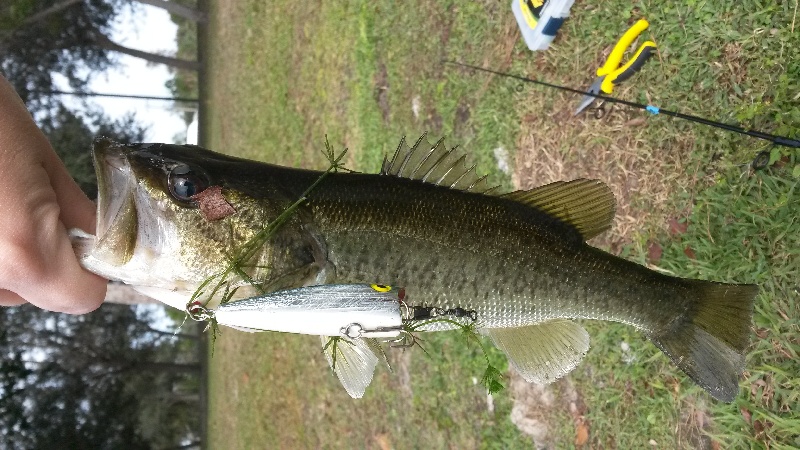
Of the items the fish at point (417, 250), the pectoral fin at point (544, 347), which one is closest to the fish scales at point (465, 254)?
the fish at point (417, 250)

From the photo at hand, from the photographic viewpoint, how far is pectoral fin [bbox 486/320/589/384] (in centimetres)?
240

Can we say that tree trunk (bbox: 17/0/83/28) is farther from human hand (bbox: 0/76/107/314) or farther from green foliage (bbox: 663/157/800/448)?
green foliage (bbox: 663/157/800/448)

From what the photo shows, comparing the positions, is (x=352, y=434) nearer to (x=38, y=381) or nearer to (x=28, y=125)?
(x=28, y=125)

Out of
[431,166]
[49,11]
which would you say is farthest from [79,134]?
[431,166]

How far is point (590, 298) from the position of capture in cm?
228

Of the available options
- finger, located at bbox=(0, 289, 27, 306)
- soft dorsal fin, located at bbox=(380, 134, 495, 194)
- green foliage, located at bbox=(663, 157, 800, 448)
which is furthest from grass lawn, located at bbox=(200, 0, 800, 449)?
finger, located at bbox=(0, 289, 27, 306)

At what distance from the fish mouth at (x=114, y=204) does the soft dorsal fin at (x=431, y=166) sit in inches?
35.8

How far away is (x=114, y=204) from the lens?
1.87m

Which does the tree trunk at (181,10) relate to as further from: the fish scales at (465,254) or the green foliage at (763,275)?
the green foliage at (763,275)

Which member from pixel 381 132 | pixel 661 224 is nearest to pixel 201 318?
pixel 661 224

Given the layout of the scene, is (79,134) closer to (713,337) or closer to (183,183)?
(183,183)

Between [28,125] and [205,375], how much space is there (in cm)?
1285

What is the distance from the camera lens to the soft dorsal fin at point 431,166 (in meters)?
2.18

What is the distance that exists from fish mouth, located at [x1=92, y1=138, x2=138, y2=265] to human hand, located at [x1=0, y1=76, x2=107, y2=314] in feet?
0.34
